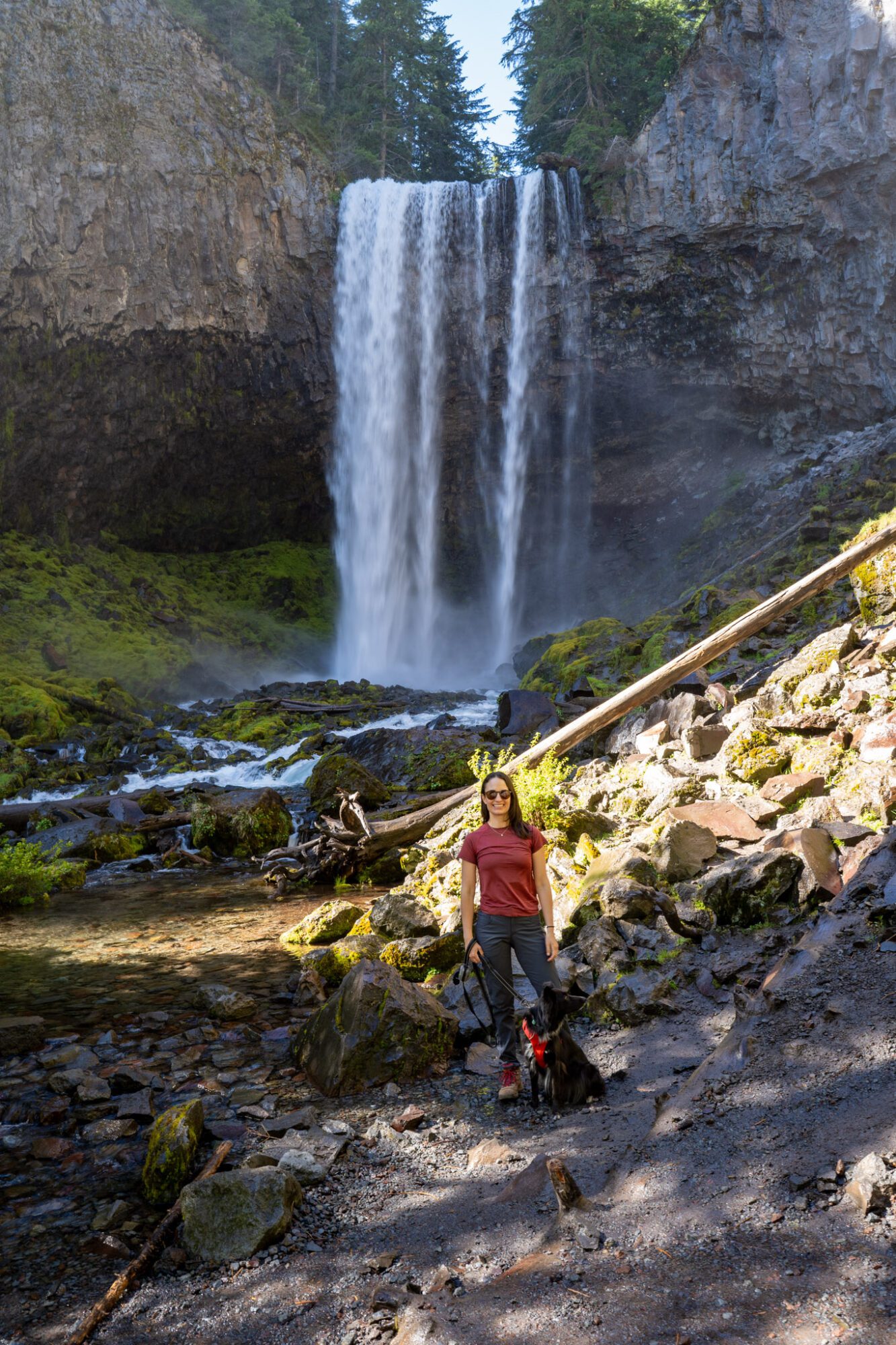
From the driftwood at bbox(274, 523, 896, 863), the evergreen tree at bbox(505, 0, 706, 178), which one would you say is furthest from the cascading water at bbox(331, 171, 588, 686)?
the driftwood at bbox(274, 523, 896, 863)

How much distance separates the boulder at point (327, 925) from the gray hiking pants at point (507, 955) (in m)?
2.85

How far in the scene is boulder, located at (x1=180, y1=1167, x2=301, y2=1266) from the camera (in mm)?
2736

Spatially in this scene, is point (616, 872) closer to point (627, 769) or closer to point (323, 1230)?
point (627, 769)

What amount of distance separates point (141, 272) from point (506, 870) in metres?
23.4

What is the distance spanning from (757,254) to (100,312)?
60.3 feet

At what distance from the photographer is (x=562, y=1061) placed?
11.4ft

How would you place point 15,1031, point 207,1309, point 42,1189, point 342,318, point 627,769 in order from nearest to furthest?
point 207,1309 → point 42,1189 → point 15,1031 → point 627,769 → point 342,318

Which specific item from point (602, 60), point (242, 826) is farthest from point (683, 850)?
point (602, 60)

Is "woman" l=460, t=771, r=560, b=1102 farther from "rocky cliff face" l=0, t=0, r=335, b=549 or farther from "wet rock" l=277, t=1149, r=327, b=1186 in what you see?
"rocky cliff face" l=0, t=0, r=335, b=549

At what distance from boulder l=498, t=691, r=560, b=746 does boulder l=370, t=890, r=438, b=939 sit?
19.4 ft

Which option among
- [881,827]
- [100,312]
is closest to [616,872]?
[881,827]

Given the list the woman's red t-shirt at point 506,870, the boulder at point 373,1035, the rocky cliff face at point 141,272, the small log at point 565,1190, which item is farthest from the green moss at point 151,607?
the small log at point 565,1190

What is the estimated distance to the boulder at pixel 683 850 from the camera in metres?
5.12

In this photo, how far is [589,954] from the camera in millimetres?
4570
